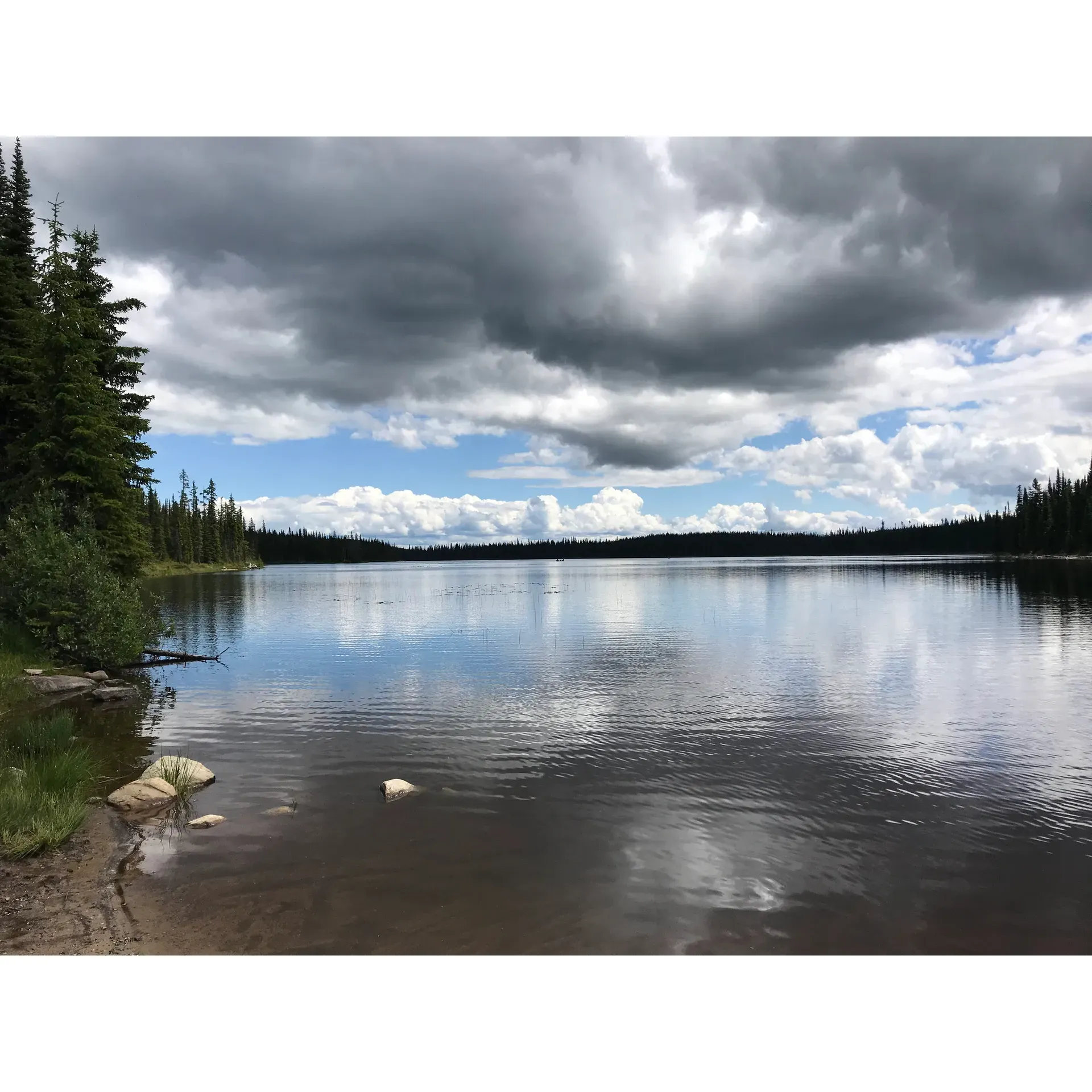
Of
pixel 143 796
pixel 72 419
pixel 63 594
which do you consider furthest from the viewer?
pixel 72 419

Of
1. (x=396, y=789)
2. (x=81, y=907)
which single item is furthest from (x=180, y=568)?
(x=81, y=907)

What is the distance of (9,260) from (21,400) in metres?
8.62

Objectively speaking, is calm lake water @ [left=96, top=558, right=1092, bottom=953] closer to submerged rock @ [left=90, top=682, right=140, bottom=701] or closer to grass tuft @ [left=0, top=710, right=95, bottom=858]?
submerged rock @ [left=90, top=682, right=140, bottom=701]

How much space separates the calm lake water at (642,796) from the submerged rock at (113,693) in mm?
1358

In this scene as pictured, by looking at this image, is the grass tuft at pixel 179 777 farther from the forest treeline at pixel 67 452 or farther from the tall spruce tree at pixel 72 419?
the tall spruce tree at pixel 72 419

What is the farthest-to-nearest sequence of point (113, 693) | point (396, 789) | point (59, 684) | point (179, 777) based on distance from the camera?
point (113, 693)
point (59, 684)
point (179, 777)
point (396, 789)

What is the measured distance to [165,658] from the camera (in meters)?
36.2

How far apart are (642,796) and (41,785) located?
13006mm

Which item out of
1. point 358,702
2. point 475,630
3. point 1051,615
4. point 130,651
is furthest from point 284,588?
point 1051,615

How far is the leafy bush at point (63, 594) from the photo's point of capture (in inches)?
1116

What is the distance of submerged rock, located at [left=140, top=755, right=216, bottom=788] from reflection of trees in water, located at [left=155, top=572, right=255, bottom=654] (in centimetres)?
1979

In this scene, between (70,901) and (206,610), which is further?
(206,610)

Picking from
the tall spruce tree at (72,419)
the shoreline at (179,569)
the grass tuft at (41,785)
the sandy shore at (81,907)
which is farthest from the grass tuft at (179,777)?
the shoreline at (179,569)

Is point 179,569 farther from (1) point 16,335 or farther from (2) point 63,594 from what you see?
(2) point 63,594
